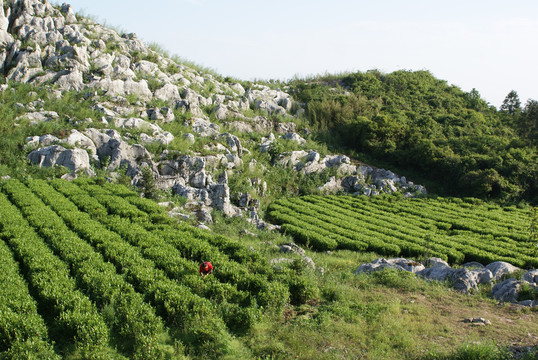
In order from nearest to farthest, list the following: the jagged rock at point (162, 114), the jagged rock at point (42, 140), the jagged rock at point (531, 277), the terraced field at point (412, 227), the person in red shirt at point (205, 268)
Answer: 1. the person in red shirt at point (205, 268)
2. the jagged rock at point (531, 277)
3. the terraced field at point (412, 227)
4. the jagged rock at point (42, 140)
5. the jagged rock at point (162, 114)

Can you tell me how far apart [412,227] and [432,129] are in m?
21.6

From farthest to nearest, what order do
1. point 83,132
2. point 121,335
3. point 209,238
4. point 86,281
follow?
point 83,132, point 209,238, point 86,281, point 121,335

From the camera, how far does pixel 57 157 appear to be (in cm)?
2433

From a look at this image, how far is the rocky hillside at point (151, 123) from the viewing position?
26.0 meters

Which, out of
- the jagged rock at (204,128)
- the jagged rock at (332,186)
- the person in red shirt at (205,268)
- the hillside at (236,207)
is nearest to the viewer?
the hillside at (236,207)

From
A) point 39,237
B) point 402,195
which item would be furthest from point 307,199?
point 39,237

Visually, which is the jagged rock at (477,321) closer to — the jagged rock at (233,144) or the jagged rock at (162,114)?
the jagged rock at (233,144)

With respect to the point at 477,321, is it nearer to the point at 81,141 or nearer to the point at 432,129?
the point at 81,141

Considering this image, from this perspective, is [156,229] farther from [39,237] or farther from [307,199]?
[307,199]

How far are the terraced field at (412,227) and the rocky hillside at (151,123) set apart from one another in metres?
2.70

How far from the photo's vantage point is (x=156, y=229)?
57.6 ft

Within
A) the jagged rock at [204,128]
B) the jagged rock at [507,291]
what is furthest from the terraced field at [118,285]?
the jagged rock at [204,128]

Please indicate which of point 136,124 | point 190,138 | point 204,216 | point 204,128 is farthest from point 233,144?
point 204,216

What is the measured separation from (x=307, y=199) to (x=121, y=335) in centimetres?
2352
